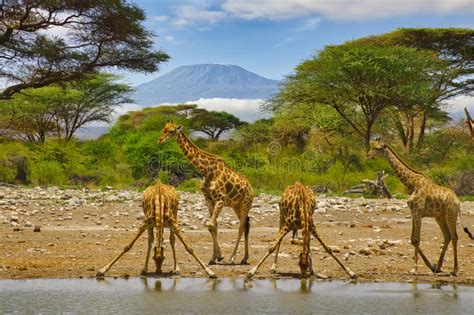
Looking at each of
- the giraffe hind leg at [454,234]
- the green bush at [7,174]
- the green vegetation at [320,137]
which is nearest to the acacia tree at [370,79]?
the green vegetation at [320,137]

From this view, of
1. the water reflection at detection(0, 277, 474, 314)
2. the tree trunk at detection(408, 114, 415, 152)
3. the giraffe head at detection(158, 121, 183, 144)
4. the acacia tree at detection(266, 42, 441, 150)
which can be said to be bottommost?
the water reflection at detection(0, 277, 474, 314)

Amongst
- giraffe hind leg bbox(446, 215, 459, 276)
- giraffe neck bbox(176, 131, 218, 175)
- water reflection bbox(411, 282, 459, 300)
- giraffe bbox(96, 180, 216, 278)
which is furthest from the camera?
giraffe neck bbox(176, 131, 218, 175)

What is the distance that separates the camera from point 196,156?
1321 cm

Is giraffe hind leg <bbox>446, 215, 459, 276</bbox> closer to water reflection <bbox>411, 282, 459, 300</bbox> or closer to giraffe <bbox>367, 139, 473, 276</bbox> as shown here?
giraffe <bbox>367, 139, 473, 276</bbox>

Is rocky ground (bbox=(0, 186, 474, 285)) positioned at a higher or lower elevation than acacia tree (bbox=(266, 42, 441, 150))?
lower

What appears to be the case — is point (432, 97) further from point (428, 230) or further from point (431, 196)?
point (431, 196)

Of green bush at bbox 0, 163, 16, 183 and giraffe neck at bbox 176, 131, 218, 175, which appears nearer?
giraffe neck at bbox 176, 131, 218, 175

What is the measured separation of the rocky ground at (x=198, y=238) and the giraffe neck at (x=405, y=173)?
4.47 ft

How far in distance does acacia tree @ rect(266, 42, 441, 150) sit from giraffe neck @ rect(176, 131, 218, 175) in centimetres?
2377

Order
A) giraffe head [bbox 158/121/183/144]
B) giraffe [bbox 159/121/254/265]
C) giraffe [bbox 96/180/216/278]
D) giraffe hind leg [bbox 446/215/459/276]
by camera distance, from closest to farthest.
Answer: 1. giraffe [bbox 96/180/216/278]
2. giraffe hind leg [bbox 446/215/459/276]
3. giraffe [bbox 159/121/254/265]
4. giraffe head [bbox 158/121/183/144]

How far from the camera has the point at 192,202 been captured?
22.2m

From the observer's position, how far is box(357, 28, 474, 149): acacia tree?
44.5 metres

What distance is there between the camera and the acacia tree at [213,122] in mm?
58156

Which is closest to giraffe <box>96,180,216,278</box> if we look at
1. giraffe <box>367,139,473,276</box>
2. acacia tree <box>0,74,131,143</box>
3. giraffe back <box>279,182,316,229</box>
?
giraffe back <box>279,182,316,229</box>
